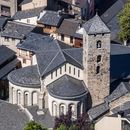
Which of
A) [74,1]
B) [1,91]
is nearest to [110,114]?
[1,91]

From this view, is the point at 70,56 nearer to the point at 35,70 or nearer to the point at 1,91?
the point at 35,70

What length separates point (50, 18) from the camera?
11600 cm

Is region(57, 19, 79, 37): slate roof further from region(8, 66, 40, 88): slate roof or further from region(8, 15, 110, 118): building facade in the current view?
region(8, 66, 40, 88): slate roof

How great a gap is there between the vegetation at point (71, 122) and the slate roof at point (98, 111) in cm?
148

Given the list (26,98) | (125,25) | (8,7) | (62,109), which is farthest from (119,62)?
(8,7)

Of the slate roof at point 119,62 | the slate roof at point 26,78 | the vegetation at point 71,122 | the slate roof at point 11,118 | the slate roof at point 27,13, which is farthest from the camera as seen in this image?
the slate roof at point 27,13

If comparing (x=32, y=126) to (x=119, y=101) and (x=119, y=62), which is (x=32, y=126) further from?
(x=119, y=62)

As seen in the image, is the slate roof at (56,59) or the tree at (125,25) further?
the tree at (125,25)

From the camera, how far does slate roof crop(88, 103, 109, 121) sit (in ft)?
293

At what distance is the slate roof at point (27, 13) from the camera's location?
389 ft

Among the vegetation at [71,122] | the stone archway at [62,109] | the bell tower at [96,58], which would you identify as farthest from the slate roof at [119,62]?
the vegetation at [71,122]

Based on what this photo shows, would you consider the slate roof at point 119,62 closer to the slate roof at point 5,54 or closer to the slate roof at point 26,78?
the slate roof at point 26,78

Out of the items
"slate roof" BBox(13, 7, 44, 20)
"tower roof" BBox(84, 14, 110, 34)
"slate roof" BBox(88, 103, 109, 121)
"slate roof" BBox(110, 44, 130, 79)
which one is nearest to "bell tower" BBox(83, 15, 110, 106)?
"tower roof" BBox(84, 14, 110, 34)

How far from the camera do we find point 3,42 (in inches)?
4365
